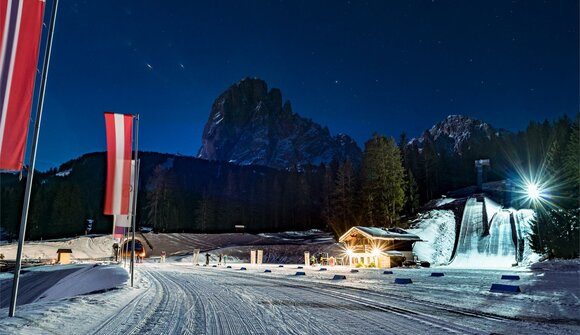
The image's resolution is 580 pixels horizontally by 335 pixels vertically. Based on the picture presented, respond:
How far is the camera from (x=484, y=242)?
47938 mm

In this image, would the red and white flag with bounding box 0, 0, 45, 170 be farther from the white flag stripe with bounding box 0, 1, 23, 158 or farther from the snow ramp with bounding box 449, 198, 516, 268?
the snow ramp with bounding box 449, 198, 516, 268

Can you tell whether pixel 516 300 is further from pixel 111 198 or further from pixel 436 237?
pixel 436 237

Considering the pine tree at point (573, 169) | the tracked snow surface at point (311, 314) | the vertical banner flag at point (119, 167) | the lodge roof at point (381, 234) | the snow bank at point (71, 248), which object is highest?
the pine tree at point (573, 169)

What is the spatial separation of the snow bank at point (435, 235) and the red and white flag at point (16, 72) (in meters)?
43.3

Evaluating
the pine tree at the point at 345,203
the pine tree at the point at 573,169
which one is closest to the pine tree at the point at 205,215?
the pine tree at the point at 345,203

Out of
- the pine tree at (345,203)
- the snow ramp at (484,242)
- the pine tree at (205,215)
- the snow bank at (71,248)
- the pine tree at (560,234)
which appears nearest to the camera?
the pine tree at (560,234)

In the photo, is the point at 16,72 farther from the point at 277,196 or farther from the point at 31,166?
the point at 277,196

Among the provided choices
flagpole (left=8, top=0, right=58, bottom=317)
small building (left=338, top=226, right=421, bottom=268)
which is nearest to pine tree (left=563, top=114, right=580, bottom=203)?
small building (left=338, top=226, right=421, bottom=268)

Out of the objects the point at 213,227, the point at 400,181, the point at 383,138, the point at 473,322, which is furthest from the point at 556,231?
the point at 213,227

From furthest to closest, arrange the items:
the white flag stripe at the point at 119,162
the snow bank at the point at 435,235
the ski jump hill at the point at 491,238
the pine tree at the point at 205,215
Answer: the pine tree at the point at 205,215 < the snow bank at the point at 435,235 < the ski jump hill at the point at 491,238 < the white flag stripe at the point at 119,162

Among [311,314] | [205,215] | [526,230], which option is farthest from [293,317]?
[205,215]

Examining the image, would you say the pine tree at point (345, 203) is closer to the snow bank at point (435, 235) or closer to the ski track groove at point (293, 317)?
the snow bank at point (435, 235)

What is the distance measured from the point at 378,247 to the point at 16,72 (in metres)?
35.4

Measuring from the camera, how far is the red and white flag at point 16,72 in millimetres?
6391
